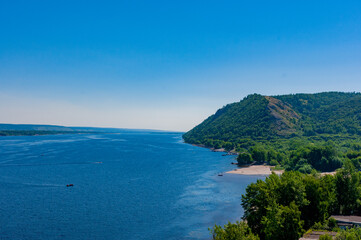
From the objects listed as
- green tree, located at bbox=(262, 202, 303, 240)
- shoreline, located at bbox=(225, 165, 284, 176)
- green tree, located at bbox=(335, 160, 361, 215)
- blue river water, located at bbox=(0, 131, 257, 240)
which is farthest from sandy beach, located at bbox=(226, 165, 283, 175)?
green tree, located at bbox=(262, 202, 303, 240)

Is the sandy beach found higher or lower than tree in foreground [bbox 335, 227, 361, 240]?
lower

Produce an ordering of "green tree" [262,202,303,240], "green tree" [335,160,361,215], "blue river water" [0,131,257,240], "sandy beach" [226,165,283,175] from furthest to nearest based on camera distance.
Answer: "sandy beach" [226,165,283,175], "blue river water" [0,131,257,240], "green tree" [335,160,361,215], "green tree" [262,202,303,240]

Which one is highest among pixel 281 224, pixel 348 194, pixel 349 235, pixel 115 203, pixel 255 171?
pixel 349 235

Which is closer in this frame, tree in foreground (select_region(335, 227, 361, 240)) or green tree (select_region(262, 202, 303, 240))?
tree in foreground (select_region(335, 227, 361, 240))

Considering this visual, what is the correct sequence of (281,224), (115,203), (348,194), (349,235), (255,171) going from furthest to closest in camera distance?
(255,171), (115,203), (348,194), (281,224), (349,235)

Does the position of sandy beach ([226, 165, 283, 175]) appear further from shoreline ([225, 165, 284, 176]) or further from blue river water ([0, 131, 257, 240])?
blue river water ([0, 131, 257, 240])

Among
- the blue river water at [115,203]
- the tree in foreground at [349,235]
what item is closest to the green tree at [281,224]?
the tree in foreground at [349,235]

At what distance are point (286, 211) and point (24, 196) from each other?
267ft

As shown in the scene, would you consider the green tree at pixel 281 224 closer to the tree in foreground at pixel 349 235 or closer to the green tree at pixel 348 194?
the tree in foreground at pixel 349 235

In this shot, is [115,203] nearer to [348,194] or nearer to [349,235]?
[348,194]

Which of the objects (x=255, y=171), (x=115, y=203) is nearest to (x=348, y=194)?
(x=115, y=203)

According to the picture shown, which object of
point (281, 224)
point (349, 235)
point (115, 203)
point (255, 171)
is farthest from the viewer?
point (255, 171)

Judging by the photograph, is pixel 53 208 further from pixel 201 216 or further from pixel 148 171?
pixel 148 171

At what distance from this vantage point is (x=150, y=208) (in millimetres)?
71562
